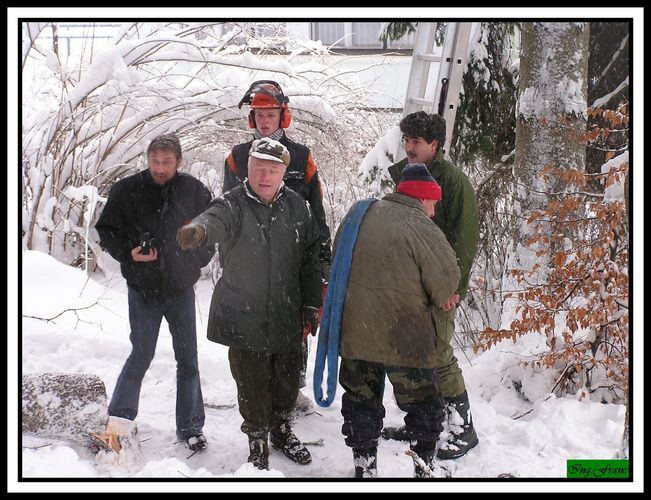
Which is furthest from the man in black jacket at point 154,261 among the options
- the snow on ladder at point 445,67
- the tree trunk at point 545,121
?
the tree trunk at point 545,121

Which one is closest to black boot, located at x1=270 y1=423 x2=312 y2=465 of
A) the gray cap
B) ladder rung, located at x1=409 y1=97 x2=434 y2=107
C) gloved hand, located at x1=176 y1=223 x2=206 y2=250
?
gloved hand, located at x1=176 y1=223 x2=206 y2=250

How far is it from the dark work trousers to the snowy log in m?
0.74

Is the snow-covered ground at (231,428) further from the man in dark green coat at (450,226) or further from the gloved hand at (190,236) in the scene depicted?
the gloved hand at (190,236)

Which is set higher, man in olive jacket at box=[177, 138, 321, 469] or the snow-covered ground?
man in olive jacket at box=[177, 138, 321, 469]

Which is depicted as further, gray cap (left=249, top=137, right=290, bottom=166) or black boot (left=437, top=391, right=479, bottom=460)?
black boot (left=437, top=391, right=479, bottom=460)

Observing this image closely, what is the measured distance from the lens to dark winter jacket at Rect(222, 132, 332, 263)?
3674 millimetres

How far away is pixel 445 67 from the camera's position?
4.53 m

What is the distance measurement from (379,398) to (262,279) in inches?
30.3

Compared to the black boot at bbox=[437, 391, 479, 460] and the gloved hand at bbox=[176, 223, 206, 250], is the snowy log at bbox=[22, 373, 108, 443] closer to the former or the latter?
the gloved hand at bbox=[176, 223, 206, 250]

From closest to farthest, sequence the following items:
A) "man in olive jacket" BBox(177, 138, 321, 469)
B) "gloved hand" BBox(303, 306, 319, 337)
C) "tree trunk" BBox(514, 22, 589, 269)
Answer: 1. "man in olive jacket" BBox(177, 138, 321, 469)
2. "gloved hand" BBox(303, 306, 319, 337)
3. "tree trunk" BBox(514, 22, 589, 269)

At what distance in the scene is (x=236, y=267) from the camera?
316cm

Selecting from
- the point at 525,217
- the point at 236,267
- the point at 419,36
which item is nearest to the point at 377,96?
the point at 419,36
